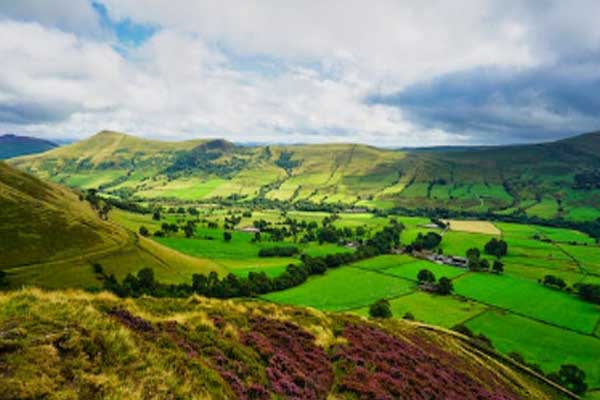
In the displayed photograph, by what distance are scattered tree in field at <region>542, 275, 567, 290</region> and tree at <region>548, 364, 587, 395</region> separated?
77128mm

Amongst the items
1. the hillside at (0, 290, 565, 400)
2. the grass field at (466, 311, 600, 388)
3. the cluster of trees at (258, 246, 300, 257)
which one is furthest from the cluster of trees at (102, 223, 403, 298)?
the hillside at (0, 290, 565, 400)

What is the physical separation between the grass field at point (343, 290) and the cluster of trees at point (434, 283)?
5.10 meters

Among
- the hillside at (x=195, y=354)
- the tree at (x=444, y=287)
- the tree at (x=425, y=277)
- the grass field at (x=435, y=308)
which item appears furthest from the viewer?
the tree at (x=425, y=277)

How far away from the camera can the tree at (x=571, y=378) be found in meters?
62.0

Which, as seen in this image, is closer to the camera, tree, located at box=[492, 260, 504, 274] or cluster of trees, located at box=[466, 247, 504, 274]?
tree, located at box=[492, 260, 504, 274]

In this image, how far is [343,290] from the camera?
397 feet

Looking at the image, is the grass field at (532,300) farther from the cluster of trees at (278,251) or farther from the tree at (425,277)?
the cluster of trees at (278,251)

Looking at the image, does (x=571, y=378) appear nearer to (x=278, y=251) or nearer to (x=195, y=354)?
(x=195, y=354)

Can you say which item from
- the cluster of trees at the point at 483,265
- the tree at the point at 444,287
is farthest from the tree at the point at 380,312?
the cluster of trees at the point at 483,265

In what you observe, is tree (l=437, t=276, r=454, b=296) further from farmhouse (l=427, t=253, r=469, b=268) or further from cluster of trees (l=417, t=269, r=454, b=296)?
farmhouse (l=427, t=253, r=469, b=268)

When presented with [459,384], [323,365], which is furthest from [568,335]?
[323,365]

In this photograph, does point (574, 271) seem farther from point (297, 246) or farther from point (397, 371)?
point (397, 371)

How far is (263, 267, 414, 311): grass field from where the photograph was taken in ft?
350

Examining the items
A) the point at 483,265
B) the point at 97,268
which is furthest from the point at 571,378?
the point at 97,268
